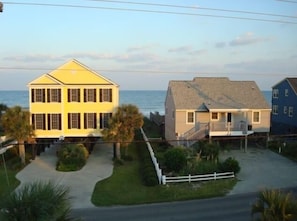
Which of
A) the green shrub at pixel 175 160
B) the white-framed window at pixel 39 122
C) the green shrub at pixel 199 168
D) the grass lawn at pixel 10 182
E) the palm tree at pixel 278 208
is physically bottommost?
the grass lawn at pixel 10 182

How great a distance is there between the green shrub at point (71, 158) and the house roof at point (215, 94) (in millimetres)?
11426

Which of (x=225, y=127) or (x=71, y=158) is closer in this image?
(x=71, y=158)

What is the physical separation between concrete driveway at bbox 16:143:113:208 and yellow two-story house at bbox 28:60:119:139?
244cm

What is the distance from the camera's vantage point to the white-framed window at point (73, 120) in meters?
34.3

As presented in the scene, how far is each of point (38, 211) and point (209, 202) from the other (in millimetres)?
13756

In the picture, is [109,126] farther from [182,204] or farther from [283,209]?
[283,209]

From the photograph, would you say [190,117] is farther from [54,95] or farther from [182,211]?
[182,211]

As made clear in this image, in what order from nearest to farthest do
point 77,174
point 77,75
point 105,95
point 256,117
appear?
1. point 77,174
2. point 77,75
3. point 105,95
4. point 256,117

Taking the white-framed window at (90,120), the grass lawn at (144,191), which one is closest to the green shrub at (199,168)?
the grass lawn at (144,191)

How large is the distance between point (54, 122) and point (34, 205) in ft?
81.3

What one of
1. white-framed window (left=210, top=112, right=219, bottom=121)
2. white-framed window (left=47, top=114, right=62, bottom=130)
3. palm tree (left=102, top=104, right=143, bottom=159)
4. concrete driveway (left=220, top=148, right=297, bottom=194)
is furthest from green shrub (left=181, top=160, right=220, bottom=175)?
white-framed window (left=47, top=114, right=62, bottom=130)

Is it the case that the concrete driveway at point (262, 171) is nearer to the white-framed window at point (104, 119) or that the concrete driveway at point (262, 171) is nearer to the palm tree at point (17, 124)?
the white-framed window at point (104, 119)

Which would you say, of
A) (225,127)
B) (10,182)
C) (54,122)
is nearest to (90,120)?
(54,122)

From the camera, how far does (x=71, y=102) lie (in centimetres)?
3422
